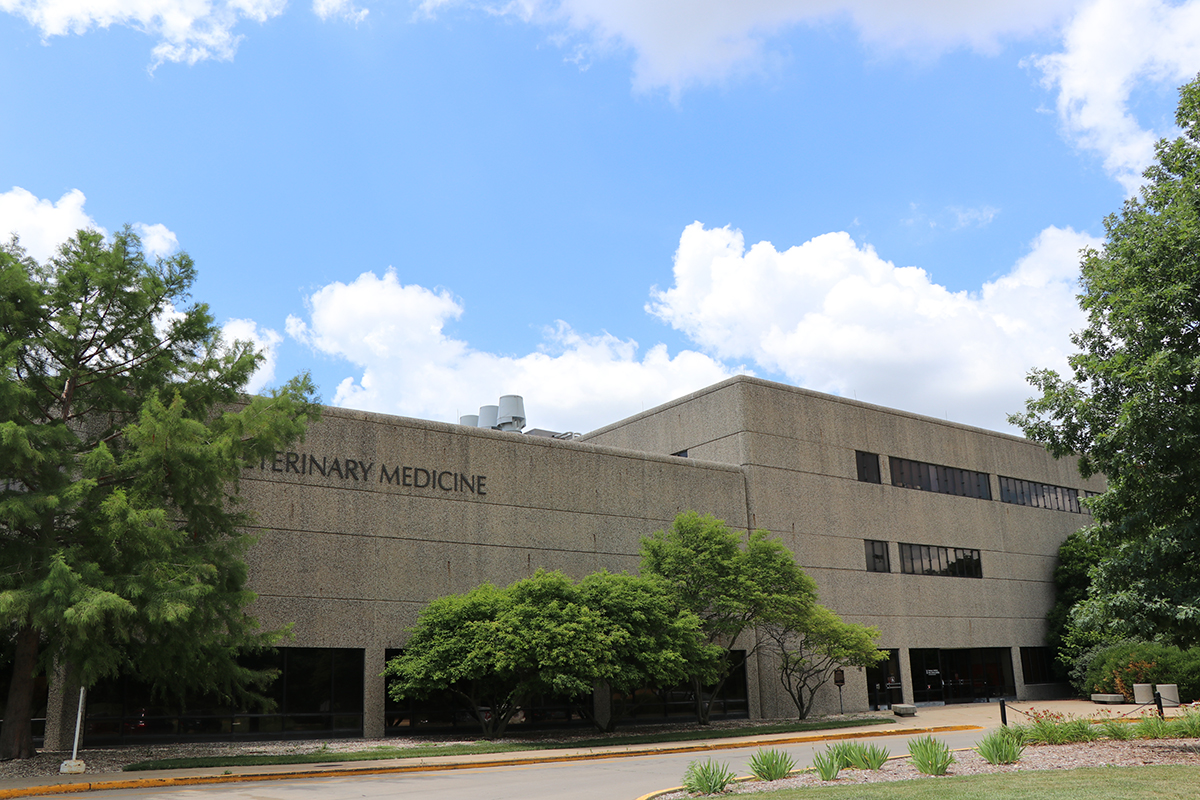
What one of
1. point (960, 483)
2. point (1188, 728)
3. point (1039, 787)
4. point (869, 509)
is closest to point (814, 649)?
point (869, 509)

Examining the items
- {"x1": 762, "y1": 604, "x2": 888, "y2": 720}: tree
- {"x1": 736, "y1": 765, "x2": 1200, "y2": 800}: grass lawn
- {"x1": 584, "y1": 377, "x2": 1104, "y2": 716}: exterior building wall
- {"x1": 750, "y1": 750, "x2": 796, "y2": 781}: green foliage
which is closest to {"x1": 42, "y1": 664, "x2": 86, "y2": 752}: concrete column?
{"x1": 750, "y1": 750, "x2": 796, "y2": 781}: green foliage

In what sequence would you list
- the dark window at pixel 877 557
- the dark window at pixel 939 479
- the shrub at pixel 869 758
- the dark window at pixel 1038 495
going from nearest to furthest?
the shrub at pixel 869 758
the dark window at pixel 877 557
the dark window at pixel 939 479
the dark window at pixel 1038 495

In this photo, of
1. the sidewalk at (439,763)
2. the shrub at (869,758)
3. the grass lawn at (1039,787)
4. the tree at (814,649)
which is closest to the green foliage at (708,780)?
the grass lawn at (1039,787)

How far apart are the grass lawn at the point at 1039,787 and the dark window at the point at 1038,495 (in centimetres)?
3287

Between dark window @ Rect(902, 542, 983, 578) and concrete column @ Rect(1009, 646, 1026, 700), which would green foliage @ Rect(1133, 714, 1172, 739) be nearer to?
dark window @ Rect(902, 542, 983, 578)

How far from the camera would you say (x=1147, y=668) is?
36.9m

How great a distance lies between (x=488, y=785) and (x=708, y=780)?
4425 mm

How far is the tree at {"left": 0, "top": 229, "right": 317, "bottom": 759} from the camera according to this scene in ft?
59.7

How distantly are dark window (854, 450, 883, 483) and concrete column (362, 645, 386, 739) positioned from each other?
21551mm

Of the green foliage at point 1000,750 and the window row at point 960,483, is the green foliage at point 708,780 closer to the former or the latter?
the green foliage at point 1000,750

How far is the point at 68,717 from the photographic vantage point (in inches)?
885

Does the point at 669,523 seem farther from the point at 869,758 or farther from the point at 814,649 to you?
the point at 869,758

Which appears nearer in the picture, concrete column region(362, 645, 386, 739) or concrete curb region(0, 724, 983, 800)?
concrete curb region(0, 724, 983, 800)

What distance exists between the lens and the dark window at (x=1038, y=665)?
4441 cm
